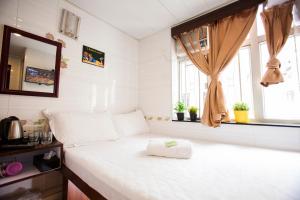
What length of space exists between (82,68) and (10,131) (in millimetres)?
1061

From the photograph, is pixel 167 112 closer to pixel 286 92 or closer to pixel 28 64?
pixel 286 92

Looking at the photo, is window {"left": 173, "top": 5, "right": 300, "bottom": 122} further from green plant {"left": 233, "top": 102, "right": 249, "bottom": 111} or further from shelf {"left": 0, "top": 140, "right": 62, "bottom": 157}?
shelf {"left": 0, "top": 140, "right": 62, "bottom": 157}

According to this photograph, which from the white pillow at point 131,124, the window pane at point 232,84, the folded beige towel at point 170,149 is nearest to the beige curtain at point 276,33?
the window pane at point 232,84

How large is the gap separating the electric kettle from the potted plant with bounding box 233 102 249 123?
229 cm

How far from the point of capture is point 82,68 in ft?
6.41

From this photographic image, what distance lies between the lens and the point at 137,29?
2482 millimetres

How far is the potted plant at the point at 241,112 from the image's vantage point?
173 cm

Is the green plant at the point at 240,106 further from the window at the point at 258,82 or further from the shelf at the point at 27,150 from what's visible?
the shelf at the point at 27,150

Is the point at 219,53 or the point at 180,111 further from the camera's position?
the point at 180,111

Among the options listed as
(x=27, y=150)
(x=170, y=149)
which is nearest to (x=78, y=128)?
(x=27, y=150)

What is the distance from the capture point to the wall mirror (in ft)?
4.48

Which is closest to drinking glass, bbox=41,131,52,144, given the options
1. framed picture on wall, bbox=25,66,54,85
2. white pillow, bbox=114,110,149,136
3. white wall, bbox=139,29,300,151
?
framed picture on wall, bbox=25,66,54,85

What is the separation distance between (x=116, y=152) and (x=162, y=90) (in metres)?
1.40

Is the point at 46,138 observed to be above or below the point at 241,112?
below
